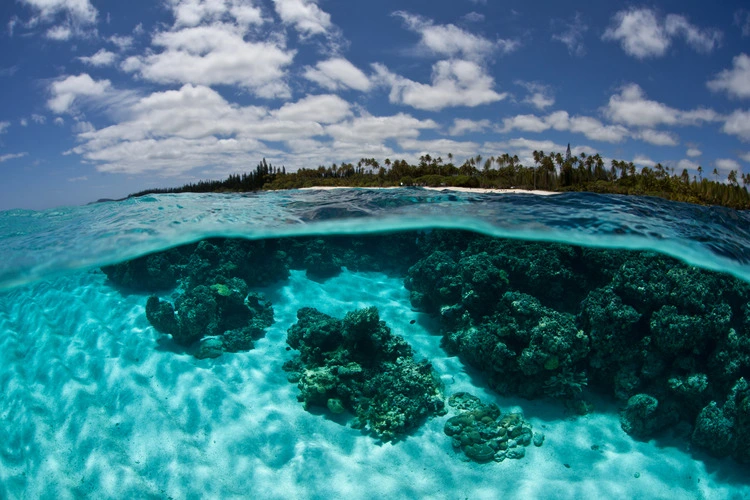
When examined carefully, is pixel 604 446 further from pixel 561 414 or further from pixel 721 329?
pixel 721 329

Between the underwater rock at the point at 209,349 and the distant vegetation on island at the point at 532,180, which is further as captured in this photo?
the distant vegetation on island at the point at 532,180

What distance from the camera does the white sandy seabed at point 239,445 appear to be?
6.49 meters

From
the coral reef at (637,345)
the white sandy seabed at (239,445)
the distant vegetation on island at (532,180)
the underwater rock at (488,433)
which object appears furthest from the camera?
the distant vegetation on island at (532,180)

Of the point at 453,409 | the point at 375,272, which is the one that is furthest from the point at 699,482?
the point at 375,272

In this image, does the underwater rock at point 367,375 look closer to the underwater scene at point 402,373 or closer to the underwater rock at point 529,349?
the underwater scene at point 402,373

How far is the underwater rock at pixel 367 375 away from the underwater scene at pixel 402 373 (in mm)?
45

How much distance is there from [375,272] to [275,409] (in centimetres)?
666

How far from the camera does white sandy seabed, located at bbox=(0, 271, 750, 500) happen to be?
6488 mm

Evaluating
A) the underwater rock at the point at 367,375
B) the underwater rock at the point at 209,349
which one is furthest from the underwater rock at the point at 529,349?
the underwater rock at the point at 209,349

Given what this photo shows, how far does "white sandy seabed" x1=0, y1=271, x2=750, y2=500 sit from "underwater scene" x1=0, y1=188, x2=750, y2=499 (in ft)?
0.11

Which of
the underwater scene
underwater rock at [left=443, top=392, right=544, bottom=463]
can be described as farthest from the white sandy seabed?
underwater rock at [left=443, top=392, right=544, bottom=463]

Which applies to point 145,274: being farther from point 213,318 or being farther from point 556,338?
point 556,338

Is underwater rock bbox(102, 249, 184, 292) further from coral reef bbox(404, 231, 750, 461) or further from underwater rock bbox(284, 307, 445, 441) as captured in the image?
coral reef bbox(404, 231, 750, 461)

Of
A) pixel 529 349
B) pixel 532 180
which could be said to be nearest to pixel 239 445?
pixel 529 349
